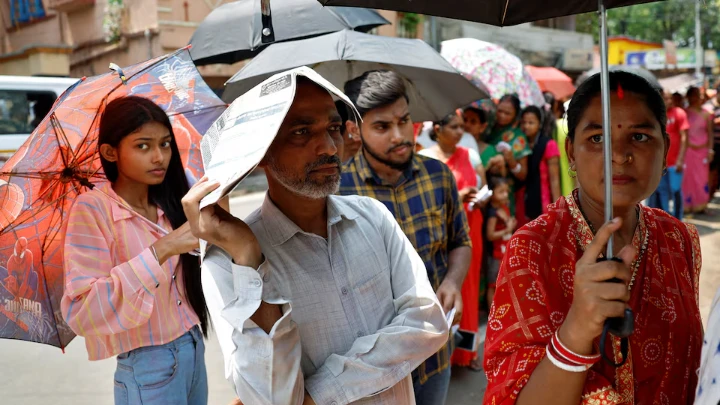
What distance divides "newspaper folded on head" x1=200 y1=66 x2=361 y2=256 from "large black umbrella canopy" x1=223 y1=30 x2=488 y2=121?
6.83 ft

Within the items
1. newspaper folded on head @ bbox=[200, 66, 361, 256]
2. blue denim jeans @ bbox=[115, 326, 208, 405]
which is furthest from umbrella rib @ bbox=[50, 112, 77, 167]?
newspaper folded on head @ bbox=[200, 66, 361, 256]

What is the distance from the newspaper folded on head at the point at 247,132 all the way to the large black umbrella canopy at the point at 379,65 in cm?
208

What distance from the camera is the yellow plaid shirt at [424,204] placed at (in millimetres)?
2783

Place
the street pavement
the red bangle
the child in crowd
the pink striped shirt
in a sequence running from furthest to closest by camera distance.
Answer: the child in crowd → the street pavement → the pink striped shirt → the red bangle

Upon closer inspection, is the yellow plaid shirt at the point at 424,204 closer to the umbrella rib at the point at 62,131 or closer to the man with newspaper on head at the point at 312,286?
the man with newspaper on head at the point at 312,286

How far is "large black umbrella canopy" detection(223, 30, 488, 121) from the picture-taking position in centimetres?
361

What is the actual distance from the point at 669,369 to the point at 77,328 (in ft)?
5.97

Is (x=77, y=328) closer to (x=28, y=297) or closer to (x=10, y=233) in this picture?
(x=28, y=297)

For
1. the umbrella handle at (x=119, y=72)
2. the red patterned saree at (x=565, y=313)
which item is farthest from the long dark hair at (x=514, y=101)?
the red patterned saree at (x=565, y=313)

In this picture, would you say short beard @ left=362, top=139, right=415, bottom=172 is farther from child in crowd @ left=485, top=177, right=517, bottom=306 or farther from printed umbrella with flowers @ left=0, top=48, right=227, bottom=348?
child in crowd @ left=485, top=177, right=517, bottom=306

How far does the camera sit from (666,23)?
4741 cm

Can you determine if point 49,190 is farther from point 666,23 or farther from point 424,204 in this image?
point 666,23

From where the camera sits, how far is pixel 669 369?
1562mm

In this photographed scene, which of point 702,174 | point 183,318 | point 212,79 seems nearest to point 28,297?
point 183,318
